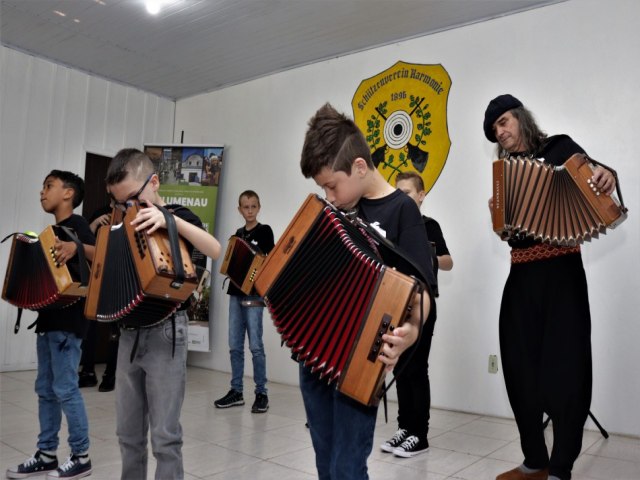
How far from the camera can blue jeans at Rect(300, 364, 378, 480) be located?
136 cm

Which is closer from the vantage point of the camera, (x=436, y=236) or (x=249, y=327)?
(x=436, y=236)

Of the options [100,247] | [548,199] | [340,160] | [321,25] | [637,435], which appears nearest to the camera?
[340,160]

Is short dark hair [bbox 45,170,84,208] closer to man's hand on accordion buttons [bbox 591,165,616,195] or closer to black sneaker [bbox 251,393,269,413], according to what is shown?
black sneaker [bbox 251,393,269,413]

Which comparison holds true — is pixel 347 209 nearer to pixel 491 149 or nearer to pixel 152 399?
pixel 152 399

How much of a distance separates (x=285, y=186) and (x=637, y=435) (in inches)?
149

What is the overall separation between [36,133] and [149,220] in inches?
179

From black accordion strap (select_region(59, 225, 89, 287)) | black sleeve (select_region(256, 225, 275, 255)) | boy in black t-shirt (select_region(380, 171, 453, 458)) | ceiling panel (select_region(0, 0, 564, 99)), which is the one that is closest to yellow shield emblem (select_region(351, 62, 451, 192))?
ceiling panel (select_region(0, 0, 564, 99))

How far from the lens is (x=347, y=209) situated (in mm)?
1584

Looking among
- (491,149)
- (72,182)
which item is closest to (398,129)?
(491,149)

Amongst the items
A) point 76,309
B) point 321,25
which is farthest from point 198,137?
point 76,309

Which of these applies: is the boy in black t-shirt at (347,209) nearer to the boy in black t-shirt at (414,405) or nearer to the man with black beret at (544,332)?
the man with black beret at (544,332)

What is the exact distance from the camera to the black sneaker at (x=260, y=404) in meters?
4.06

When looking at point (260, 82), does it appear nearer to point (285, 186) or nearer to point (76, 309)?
point (285, 186)

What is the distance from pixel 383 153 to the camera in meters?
4.88
